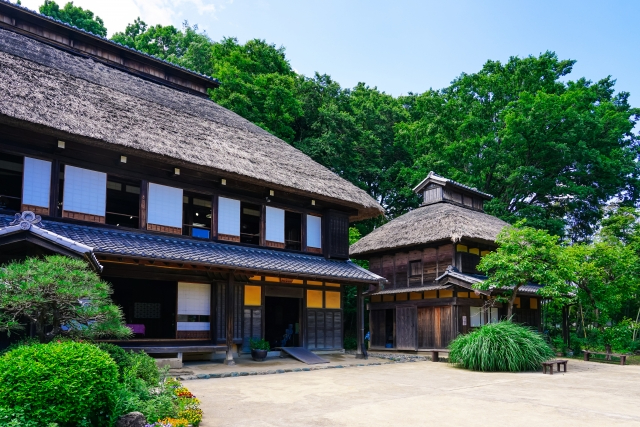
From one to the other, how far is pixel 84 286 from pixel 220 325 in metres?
7.98

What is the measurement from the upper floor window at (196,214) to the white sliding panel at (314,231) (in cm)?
363

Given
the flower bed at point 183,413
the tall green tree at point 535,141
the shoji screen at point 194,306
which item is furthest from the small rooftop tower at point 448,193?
the flower bed at point 183,413

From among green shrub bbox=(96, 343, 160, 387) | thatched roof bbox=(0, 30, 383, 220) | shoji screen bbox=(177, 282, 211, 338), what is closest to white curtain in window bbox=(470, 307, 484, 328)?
thatched roof bbox=(0, 30, 383, 220)

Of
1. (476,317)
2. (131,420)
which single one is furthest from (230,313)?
(476,317)

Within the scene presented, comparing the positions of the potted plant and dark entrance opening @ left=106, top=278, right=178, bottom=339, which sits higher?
dark entrance opening @ left=106, top=278, right=178, bottom=339

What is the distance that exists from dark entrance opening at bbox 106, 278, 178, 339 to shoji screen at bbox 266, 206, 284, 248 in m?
3.83

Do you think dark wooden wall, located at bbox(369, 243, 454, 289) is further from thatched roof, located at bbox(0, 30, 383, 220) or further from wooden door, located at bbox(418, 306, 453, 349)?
thatched roof, located at bbox(0, 30, 383, 220)

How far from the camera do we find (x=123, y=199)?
57.8 ft

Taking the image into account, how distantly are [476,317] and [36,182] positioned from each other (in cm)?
1697

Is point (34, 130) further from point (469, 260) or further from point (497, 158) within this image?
point (497, 158)

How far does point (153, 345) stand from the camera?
45.9ft

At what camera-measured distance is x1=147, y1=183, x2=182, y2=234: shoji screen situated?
14.9 m

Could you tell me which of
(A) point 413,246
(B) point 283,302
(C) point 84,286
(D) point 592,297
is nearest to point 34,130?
(C) point 84,286

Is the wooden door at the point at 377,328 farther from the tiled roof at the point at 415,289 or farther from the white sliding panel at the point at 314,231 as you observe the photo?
the white sliding panel at the point at 314,231
